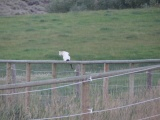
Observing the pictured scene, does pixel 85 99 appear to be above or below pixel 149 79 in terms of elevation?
above

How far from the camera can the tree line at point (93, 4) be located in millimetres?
34062

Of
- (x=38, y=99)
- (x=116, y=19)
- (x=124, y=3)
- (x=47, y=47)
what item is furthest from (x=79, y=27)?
(x=38, y=99)

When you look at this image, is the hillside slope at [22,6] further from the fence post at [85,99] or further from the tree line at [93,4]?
the fence post at [85,99]

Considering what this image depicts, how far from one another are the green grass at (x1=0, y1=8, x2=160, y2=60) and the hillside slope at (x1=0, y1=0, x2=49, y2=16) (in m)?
5.87

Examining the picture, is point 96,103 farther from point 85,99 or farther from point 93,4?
point 93,4

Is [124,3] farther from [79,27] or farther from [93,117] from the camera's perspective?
[93,117]

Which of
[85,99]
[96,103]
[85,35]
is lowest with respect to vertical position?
[85,35]

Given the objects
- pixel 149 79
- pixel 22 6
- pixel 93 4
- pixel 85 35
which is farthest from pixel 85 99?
pixel 22 6

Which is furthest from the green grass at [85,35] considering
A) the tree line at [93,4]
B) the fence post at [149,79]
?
the fence post at [149,79]

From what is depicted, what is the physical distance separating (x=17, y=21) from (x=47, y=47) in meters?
5.75

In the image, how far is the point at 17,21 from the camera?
28.0m

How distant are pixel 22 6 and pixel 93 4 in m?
5.14

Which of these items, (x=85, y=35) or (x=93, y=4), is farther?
(x=93, y=4)

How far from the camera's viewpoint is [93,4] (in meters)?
35.9
